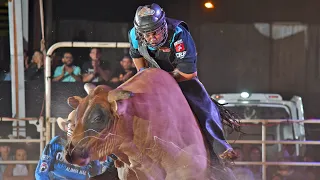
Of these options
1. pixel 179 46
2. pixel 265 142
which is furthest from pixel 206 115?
pixel 265 142

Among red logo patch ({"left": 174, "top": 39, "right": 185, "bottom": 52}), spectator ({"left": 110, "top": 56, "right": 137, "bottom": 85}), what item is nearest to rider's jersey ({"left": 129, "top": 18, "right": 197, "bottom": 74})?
red logo patch ({"left": 174, "top": 39, "right": 185, "bottom": 52})

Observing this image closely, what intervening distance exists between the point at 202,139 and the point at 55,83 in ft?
4.22

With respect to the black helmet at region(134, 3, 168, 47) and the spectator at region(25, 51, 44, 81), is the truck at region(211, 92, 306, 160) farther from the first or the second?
the black helmet at region(134, 3, 168, 47)

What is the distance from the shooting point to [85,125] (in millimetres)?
2031

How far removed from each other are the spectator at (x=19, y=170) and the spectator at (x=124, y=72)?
725 mm

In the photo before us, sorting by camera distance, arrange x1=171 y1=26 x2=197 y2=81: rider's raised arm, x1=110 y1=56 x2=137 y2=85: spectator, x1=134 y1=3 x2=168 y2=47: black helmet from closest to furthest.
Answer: x1=134 y1=3 x2=168 y2=47: black helmet < x1=171 y1=26 x2=197 y2=81: rider's raised arm < x1=110 y1=56 x2=137 y2=85: spectator

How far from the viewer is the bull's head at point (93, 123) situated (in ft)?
6.66

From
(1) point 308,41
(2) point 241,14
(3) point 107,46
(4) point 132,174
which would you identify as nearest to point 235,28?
(2) point 241,14

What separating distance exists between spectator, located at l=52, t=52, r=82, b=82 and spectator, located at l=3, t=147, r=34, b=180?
52 centimetres

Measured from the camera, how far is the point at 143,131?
2127 millimetres

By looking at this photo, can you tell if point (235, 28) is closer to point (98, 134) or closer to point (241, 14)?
point (241, 14)

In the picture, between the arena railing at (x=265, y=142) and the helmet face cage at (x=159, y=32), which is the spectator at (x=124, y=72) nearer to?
the arena railing at (x=265, y=142)

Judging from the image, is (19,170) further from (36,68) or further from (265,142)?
(265,142)

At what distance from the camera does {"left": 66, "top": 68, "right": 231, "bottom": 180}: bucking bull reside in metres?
2.04
